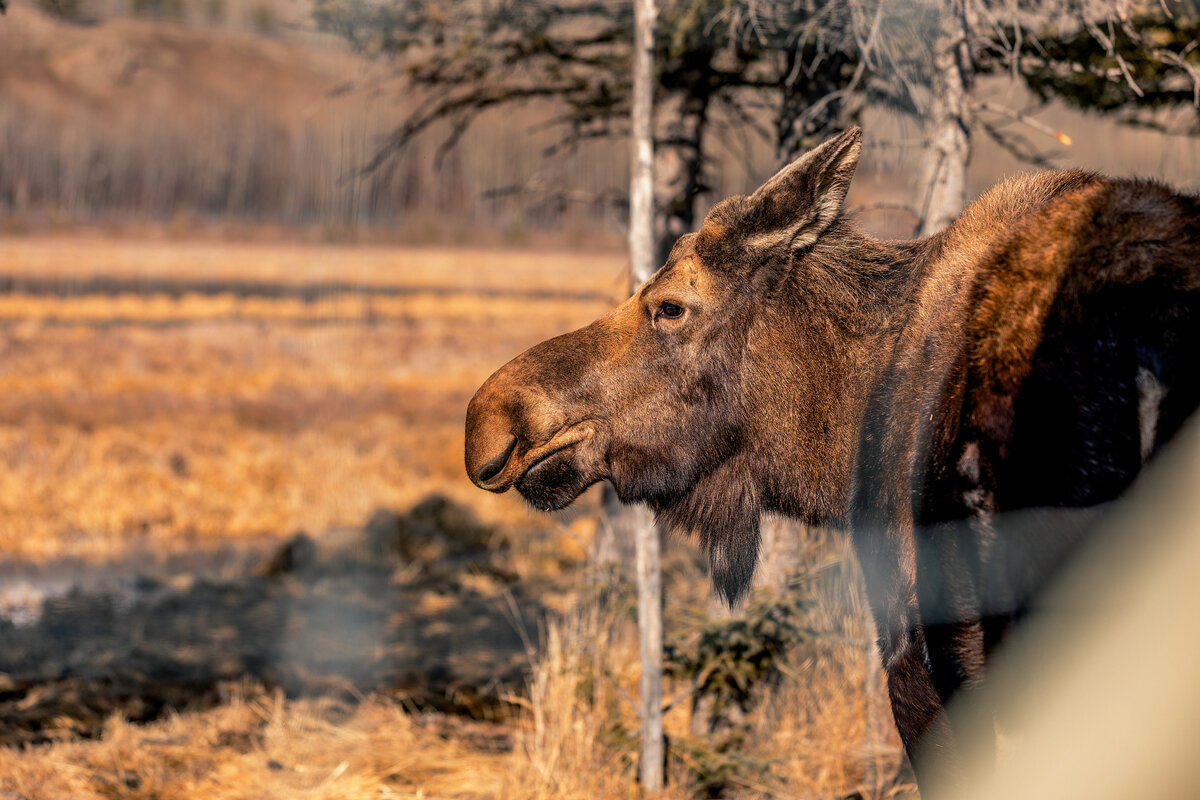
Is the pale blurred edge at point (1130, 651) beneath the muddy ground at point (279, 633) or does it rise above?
above

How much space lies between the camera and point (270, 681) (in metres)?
7.88

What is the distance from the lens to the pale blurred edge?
2.48 metres

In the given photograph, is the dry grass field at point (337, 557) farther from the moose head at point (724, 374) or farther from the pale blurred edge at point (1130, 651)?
the pale blurred edge at point (1130, 651)

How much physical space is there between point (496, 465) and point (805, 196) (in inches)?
53.6

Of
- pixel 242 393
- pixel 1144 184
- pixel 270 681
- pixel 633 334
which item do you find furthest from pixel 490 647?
pixel 242 393

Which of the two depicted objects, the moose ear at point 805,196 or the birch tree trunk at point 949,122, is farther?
the birch tree trunk at point 949,122

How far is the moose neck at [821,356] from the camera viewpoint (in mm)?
3525

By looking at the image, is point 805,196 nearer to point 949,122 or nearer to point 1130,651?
point 1130,651

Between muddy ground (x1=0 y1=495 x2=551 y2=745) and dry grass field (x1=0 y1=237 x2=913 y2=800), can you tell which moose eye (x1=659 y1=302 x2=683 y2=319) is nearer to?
dry grass field (x1=0 y1=237 x2=913 y2=800)

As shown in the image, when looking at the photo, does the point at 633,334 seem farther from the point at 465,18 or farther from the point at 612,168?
the point at 612,168

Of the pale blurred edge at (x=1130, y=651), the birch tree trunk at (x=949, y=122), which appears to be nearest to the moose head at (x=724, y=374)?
the pale blurred edge at (x=1130, y=651)

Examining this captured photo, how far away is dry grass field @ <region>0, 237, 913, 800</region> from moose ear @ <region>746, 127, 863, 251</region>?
200cm

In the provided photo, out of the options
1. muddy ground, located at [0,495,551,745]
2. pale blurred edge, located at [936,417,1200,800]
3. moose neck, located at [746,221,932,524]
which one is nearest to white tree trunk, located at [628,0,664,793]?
muddy ground, located at [0,495,551,745]

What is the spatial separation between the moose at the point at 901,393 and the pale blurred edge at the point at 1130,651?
2.8 inches
